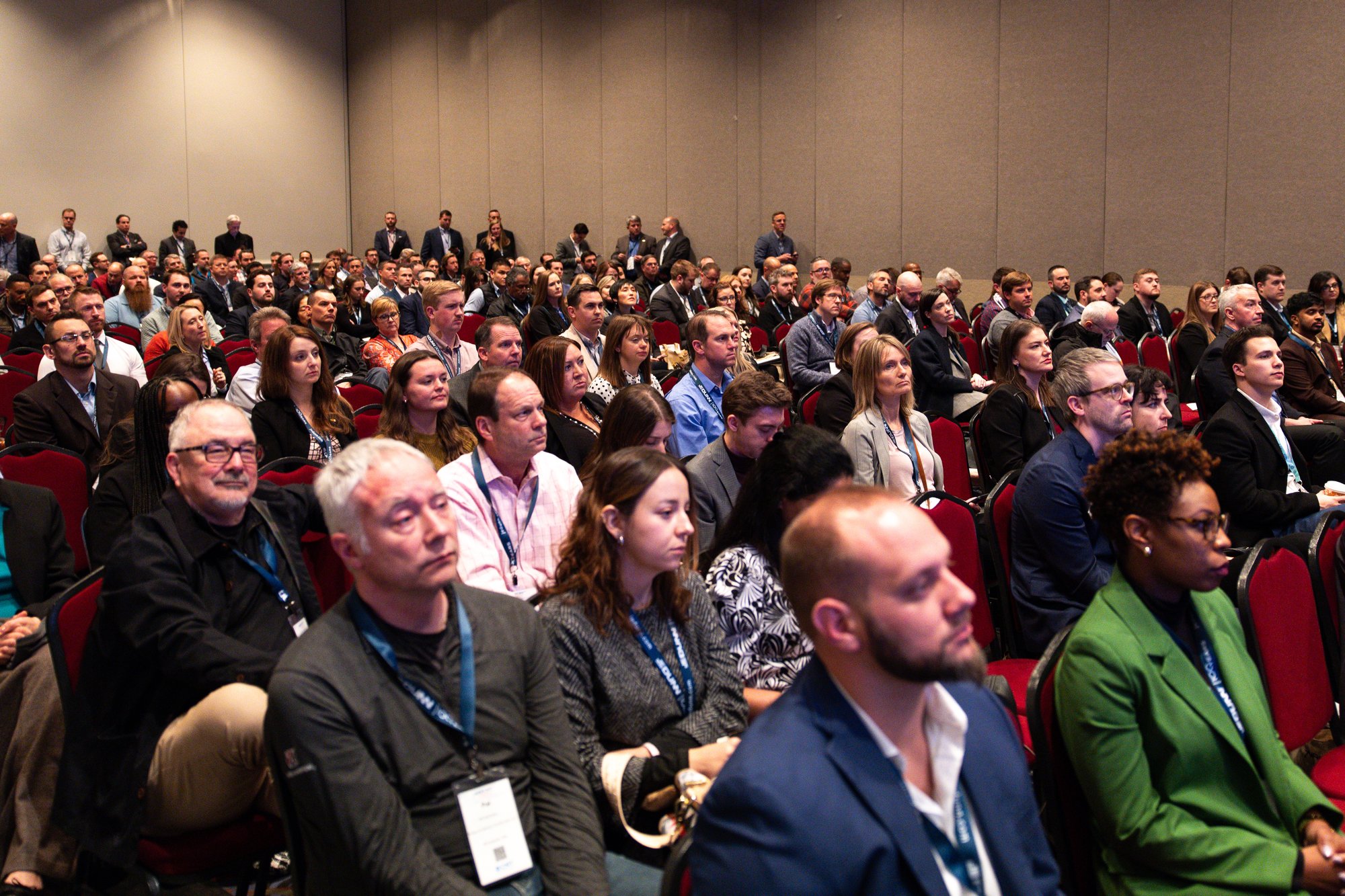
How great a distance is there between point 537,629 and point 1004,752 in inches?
35.2

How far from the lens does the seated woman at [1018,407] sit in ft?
16.8

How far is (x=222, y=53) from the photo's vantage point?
61.7 feet

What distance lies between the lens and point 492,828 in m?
2.00

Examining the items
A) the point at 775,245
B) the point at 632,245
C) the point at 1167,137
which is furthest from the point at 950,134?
the point at 632,245

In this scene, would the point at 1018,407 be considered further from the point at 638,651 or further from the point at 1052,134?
the point at 1052,134

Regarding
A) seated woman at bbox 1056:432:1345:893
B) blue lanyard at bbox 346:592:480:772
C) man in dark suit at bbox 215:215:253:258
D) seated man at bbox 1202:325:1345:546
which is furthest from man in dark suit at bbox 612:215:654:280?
blue lanyard at bbox 346:592:480:772

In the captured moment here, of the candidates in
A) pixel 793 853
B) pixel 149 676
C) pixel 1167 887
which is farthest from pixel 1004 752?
pixel 149 676

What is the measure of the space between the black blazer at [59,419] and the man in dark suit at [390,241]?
585 inches

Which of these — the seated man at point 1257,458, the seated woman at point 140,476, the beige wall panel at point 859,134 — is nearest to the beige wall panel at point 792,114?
the beige wall panel at point 859,134

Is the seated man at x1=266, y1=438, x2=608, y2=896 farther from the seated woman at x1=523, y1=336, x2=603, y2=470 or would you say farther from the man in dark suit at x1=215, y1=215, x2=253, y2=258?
the man in dark suit at x1=215, y1=215, x2=253, y2=258

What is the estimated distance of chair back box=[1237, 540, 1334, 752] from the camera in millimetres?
2797

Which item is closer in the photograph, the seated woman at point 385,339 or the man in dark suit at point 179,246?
the seated woman at point 385,339

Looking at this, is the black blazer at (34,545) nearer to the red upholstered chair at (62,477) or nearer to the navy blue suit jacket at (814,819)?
the red upholstered chair at (62,477)

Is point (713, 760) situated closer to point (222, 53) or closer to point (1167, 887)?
point (1167, 887)
